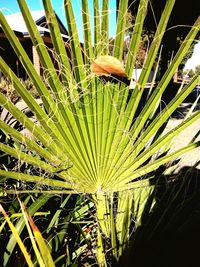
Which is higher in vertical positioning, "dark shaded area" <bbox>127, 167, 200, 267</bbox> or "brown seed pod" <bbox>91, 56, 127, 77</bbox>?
"brown seed pod" <bbox>91, 56, 127, 77</bbox>

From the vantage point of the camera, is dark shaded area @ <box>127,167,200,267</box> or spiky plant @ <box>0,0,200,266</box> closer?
spiky plant @ <box>0,0,200,266</box>

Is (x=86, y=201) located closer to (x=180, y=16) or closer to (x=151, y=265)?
(x=151, y=265)

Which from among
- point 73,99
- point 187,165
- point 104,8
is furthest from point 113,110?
point 187,165

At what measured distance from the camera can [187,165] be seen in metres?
4.94

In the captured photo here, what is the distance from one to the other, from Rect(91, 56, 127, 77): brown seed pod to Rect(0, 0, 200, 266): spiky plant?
59mm

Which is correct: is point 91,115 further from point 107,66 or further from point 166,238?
point 166,238

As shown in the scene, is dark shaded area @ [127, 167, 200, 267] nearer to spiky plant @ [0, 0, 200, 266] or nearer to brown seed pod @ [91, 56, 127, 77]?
spiky plant @ [0, 0, 200, 266]

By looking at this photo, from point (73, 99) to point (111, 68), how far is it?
0.25 m

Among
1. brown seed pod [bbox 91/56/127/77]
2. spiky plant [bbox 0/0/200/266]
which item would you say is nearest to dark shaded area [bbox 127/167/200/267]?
spiky plant [bbox 0/0/200/266]

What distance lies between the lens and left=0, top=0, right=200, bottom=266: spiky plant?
1392 millimetres

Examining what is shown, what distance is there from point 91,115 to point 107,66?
284 millimetres

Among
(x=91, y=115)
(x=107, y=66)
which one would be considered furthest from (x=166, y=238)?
(x=107, y=66)

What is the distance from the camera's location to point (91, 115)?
151 centimetres

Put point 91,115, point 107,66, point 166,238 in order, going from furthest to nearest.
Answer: point 166,238
point 91,115
point 107,66
